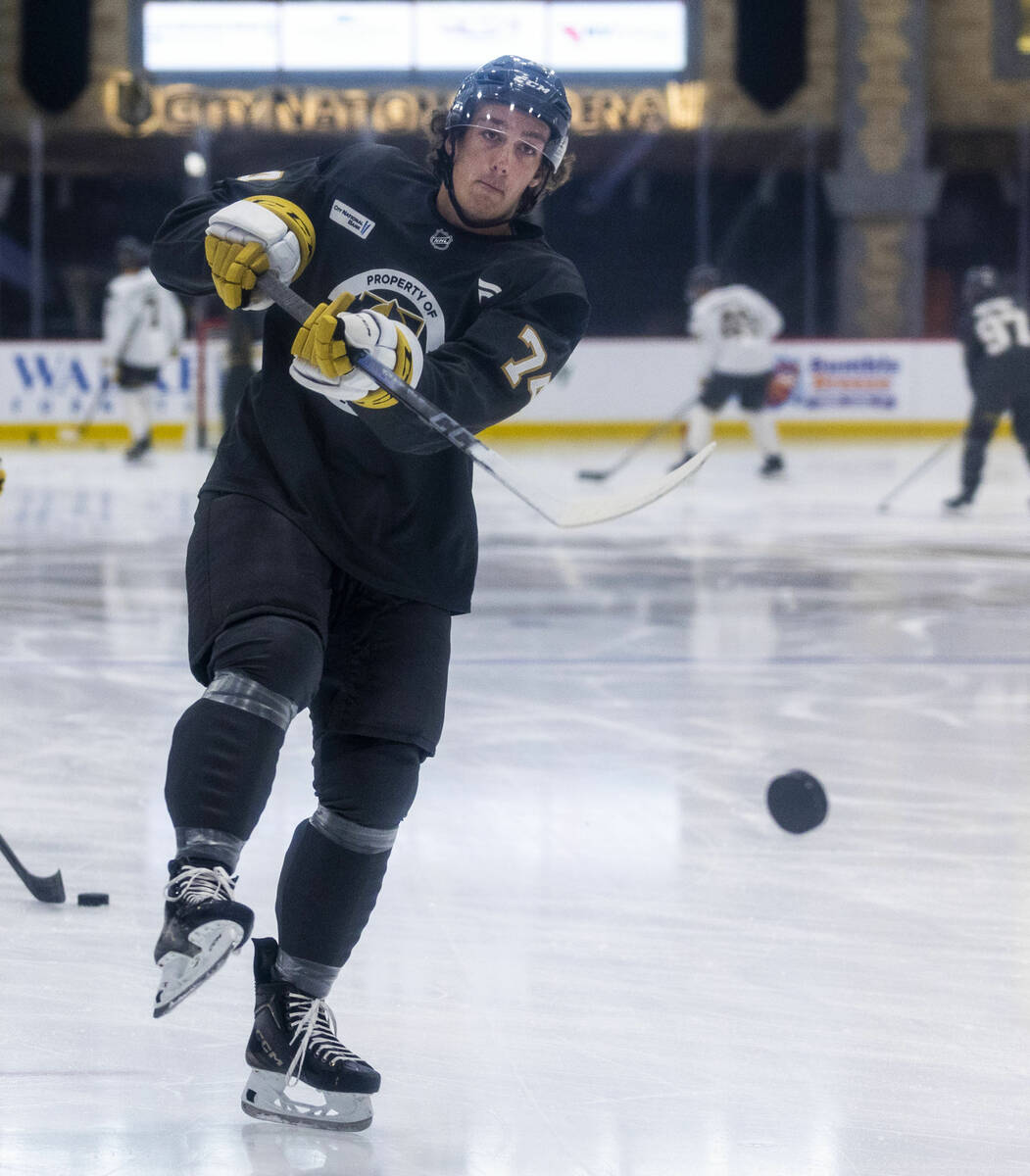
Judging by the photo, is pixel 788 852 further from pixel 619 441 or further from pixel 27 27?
pixel 27 27

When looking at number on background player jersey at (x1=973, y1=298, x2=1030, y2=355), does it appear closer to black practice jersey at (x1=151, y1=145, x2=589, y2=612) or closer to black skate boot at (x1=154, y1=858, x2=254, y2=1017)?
black practice jersey at (x1=151, y1=145, x2=589, y2=612)

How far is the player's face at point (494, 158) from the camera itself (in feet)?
6.29

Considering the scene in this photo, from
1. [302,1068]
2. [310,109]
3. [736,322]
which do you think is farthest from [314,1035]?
[310,109]

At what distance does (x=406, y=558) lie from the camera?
74.7 inches

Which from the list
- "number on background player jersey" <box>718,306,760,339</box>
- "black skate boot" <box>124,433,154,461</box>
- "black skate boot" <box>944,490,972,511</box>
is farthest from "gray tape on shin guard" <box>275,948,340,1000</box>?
"black skate boot" <box>124,433,154,461</box>

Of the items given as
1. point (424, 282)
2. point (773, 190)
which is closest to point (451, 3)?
point (773, 190)

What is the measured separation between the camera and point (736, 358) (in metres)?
10.5

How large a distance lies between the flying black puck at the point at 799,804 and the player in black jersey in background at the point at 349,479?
45.8 inches

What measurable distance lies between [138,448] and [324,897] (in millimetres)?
9463

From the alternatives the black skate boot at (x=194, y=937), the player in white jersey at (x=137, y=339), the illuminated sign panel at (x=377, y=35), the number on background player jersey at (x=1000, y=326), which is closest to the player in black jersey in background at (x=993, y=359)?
the number on background player jersey at (x=1000, y=326)

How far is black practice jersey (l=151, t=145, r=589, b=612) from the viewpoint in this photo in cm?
187

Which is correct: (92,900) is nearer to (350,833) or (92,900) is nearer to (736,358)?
(350,833)

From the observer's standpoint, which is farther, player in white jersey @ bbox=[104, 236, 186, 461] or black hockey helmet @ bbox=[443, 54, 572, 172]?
player in white jersey @ bbox=[104, 236, 186, 461]

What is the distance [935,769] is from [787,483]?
6670mm
